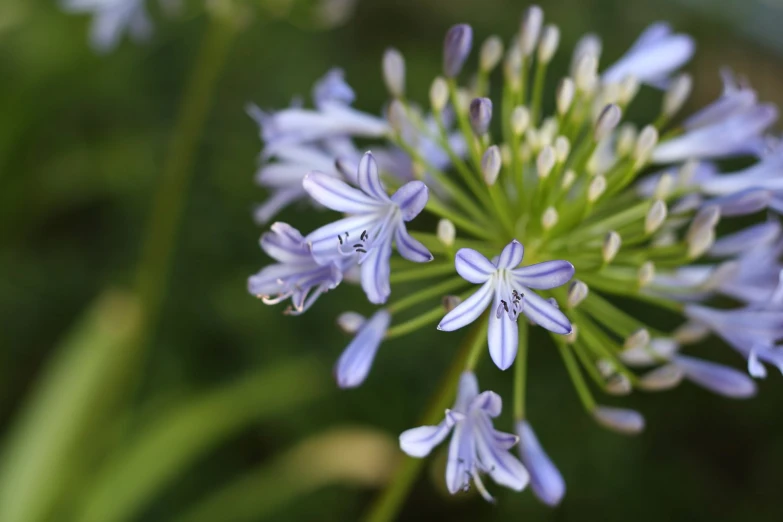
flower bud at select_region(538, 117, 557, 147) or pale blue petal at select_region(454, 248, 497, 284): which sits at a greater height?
flower bud at select_region(538, 117, 557, 147)

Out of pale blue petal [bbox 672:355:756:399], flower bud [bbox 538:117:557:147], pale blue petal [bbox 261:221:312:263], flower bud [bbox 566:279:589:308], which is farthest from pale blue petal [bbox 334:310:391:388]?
pale blue petal [bbox 672:355:756:399]

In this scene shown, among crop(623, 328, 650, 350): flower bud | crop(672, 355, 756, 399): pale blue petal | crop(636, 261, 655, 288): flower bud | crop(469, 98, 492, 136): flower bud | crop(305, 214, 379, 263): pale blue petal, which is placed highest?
crop(469, 98, 492, 136): flower bud

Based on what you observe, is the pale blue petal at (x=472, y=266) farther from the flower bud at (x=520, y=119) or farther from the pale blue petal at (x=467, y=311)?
the flower bud at (x=520, y=119)

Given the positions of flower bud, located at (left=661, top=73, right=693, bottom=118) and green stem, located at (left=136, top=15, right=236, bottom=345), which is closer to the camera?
flower bud, located at (left=661, top=73, right=693, bottom=118)

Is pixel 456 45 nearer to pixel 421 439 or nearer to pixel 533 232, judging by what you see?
pixel 533 232

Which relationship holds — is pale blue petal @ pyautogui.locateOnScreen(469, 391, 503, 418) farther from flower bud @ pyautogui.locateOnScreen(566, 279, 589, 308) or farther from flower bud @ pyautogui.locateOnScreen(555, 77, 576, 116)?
flower bud @ pyautogui.locateOnScreen(555, 77, 576, 116)

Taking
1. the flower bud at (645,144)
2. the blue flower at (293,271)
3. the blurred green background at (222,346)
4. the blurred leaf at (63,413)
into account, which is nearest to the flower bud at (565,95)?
the flower bud at (645,144)

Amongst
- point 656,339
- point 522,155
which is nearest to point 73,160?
point 522,155

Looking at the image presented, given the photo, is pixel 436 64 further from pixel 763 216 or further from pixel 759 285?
pixel 759 285
